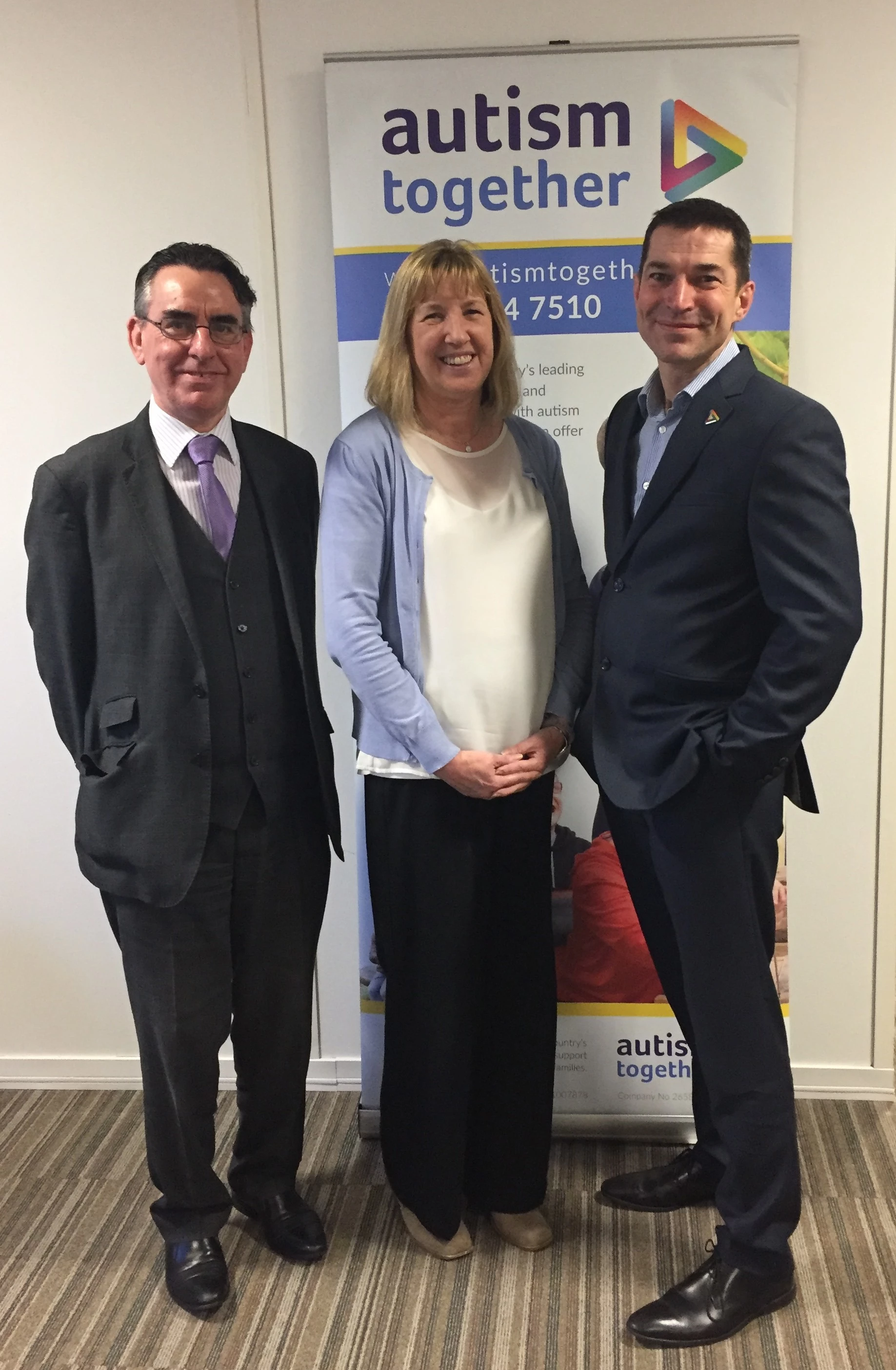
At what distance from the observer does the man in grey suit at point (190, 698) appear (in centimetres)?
186

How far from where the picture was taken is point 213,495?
75.4 inches

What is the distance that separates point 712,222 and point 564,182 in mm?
617

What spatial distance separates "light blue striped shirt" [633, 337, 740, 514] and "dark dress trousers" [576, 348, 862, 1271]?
1.1 inches

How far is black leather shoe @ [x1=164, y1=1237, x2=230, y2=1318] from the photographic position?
6.66ft

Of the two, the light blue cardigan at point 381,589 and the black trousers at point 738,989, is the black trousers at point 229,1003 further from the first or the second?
the black trousers at point 738,989

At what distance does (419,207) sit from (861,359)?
101cm

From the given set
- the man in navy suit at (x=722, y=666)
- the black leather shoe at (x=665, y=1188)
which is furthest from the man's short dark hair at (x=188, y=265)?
the black leather shoe at (x=665, y=1188)

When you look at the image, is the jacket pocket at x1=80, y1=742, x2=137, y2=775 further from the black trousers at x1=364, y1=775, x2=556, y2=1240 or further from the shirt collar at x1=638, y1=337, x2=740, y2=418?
the shirt collar at x1=638, y1=337, x2=740, y2=418

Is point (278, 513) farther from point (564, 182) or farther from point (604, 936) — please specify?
point (604, 936)

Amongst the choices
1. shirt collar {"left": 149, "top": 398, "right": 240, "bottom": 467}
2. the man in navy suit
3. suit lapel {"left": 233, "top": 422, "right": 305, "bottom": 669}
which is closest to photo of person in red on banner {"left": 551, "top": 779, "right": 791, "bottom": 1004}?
the man in navy suit

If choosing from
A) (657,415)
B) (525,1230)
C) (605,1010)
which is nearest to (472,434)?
(657,415)

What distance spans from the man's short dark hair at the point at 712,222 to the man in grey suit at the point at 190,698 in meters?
0.74

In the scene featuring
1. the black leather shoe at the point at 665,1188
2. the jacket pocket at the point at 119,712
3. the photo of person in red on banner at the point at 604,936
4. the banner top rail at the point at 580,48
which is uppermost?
the banner top rail at the point at 580,48

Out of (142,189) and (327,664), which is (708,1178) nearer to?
(327,664)
